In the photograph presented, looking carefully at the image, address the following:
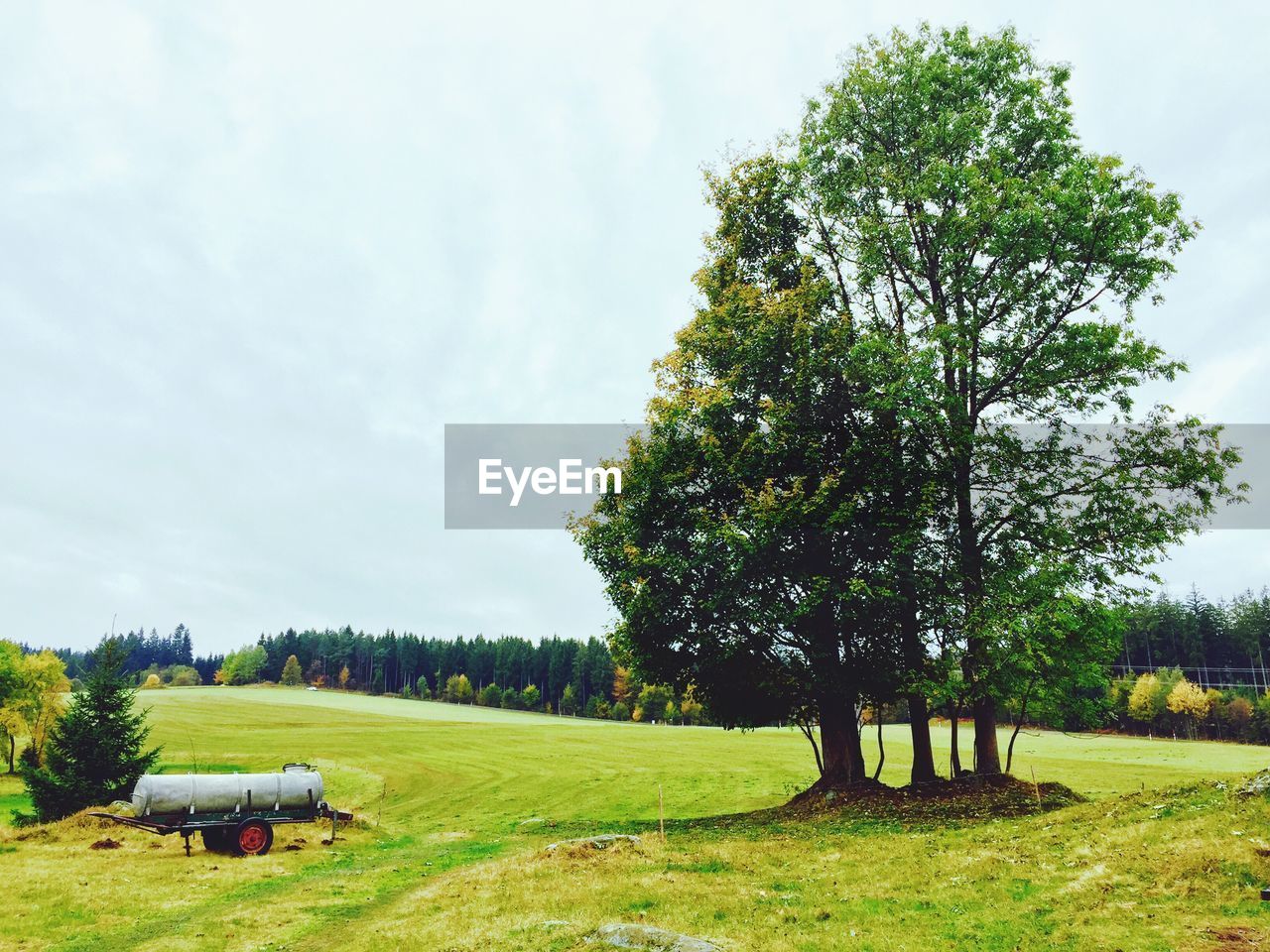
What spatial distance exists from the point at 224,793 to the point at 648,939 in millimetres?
22254

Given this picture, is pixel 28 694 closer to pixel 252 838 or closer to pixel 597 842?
pixel 252 838

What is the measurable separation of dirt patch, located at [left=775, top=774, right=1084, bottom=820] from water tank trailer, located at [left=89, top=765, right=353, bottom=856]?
18.9 metres

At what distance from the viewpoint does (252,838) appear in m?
28.6

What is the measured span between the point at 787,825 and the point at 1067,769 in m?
41.6

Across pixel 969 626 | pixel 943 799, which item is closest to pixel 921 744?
pixel 943 799

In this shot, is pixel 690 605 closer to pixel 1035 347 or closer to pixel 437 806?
pixel 1035 347

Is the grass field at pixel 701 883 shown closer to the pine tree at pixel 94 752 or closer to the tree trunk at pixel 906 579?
the pine tree at pixel 94 752

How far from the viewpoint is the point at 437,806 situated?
46.6 m

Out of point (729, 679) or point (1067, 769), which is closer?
point (729, 679)

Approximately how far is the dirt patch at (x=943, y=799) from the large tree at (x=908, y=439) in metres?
1.12

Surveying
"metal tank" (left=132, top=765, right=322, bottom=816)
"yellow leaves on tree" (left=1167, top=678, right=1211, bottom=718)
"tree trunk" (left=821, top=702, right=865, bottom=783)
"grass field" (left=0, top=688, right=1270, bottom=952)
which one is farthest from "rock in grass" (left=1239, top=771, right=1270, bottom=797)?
"yellow leaves on tree" (left=1167, top=678, right=1211, bottom=718)

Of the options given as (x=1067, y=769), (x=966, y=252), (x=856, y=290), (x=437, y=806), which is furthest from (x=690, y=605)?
(x=1067, y=769)

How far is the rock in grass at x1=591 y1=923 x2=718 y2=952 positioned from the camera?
12102 mm

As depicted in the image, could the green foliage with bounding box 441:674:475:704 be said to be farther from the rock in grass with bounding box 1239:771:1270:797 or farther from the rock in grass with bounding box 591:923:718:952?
the rock in grass with bounding box 591:923:718:952
